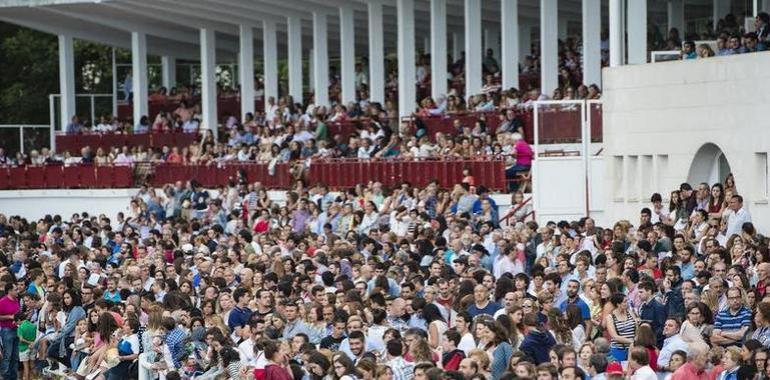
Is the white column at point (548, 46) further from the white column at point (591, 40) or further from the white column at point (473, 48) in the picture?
the white column at point (473, 48)

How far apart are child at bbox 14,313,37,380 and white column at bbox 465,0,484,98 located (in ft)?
62.8

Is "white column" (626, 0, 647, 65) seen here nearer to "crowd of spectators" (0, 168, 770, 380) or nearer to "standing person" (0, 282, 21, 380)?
"crowd of spectators" (0, 168, 770, 380)

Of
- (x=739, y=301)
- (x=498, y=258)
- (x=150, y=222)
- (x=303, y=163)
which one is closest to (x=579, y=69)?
(x=303, y=163)

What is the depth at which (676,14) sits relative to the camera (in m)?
53.5

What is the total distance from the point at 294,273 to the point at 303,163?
1672cm

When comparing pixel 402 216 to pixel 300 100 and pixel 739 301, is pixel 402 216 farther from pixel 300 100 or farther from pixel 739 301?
pixel 300 100

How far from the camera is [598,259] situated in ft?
84.3

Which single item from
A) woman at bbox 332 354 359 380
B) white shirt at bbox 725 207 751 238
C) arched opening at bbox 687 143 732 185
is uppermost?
arched opening at bbox 687 143 732 185

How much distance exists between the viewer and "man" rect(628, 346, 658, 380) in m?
18.5

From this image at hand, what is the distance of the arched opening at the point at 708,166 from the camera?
34625 mm

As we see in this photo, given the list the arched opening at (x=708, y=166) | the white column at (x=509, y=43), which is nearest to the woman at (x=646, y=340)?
the arched opening at (x=708, y=166)

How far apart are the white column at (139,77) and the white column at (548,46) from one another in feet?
56.9

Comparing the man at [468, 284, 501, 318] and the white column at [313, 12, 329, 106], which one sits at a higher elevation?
the white column at [313, 12, 329, 106]

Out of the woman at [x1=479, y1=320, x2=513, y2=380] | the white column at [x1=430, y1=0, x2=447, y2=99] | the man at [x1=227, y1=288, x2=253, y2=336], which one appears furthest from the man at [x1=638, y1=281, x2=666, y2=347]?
the white column at [x1=430, y1=0, x2=447, y2=99]
